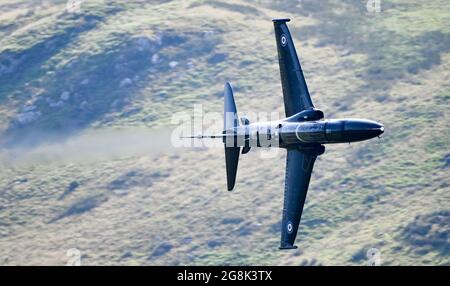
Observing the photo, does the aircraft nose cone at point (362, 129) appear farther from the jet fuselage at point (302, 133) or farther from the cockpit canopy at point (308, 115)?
the cockpit canopy at point (308, 115)

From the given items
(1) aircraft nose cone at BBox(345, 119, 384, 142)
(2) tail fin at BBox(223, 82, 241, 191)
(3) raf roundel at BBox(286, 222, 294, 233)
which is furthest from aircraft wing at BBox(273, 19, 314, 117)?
(3) raf roundel at BBox(286, 222, 294, 233)

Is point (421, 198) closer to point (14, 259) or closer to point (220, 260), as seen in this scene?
point (220, 260)

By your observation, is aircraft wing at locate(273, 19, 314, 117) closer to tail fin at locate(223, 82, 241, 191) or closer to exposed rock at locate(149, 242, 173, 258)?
tail fin at locate(223, 82, 241, 191)

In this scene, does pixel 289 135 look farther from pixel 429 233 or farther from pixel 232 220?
pixel 232 220

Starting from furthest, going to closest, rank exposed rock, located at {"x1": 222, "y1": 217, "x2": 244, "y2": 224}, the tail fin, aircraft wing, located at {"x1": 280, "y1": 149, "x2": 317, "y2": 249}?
exposed rock, located at {"x1": 222, "y1": 217, "x2": 244, "y2": 224}, the tail fin, aircraft wing, located at {"x1": 280, "y1": 149, "x2": 317, "y2": 249}

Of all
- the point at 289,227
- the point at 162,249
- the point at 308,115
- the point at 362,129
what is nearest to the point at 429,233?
the point at 162,249
